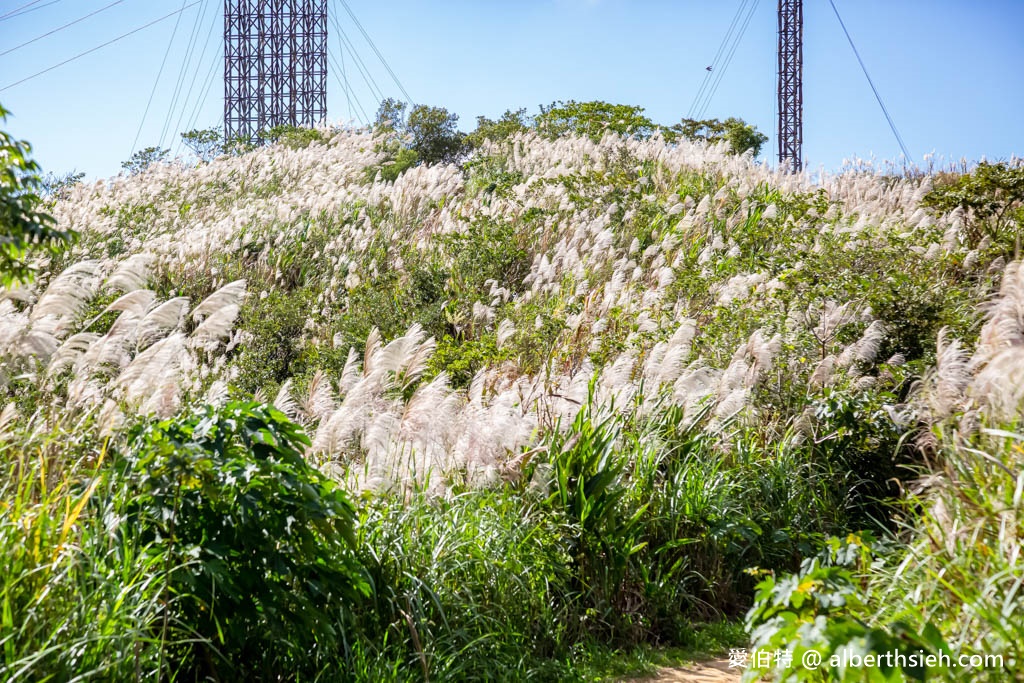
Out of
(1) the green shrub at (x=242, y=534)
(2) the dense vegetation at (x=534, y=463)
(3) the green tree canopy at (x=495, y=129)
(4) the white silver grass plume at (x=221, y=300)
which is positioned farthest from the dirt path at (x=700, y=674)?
(3) the green tree canopy at (x=495, y=129)

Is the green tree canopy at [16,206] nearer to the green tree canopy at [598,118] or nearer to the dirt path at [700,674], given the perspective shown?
the dirt path at [700,674]

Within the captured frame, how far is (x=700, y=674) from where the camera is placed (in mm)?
5012

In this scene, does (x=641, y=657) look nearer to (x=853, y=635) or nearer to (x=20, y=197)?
(x=853, y=635)

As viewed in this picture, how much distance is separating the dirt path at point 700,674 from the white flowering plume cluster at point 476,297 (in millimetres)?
1455

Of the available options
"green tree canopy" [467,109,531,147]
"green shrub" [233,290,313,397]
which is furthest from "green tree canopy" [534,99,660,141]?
"green shrub" [233,290,313,397]

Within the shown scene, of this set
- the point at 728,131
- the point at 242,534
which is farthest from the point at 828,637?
the point at 728,131

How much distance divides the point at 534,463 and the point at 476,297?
5755mm

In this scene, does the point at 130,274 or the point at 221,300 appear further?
the point at 130,274

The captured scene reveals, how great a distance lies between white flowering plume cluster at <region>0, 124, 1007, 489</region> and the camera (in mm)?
5230

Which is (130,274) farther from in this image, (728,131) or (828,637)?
(728,131)

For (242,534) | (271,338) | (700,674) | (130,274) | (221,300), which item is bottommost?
(700,674)

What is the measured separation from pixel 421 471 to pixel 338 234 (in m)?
10.0

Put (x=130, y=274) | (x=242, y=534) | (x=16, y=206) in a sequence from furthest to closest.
Result: (x=130, y=274)
(x=16, y=206)
(x=242, y=534)

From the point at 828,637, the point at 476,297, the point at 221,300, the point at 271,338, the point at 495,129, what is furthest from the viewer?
the point at 495,129
